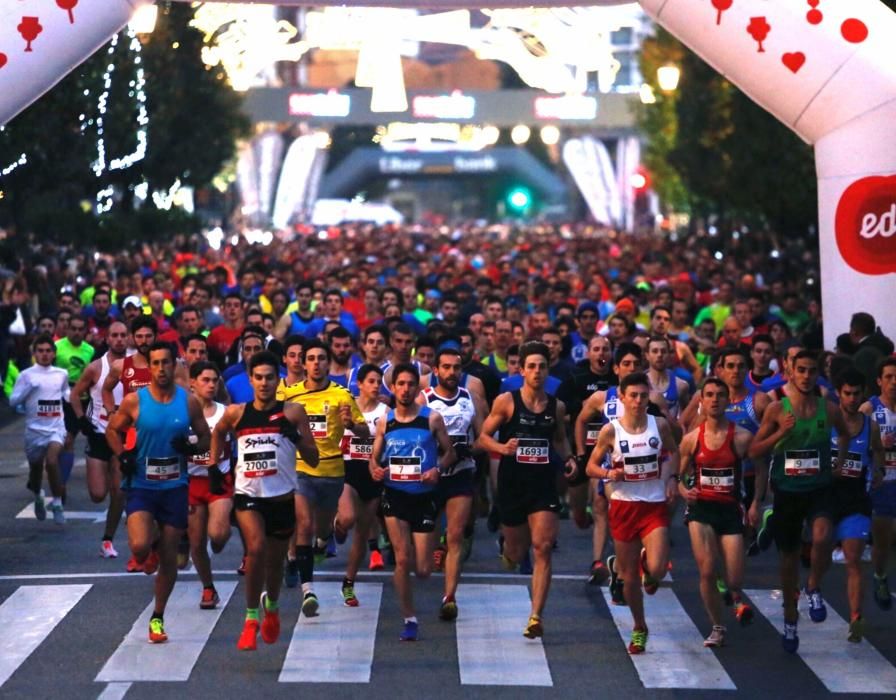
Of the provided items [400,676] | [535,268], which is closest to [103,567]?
[400,676]

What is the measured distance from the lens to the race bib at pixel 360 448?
13.6 meters

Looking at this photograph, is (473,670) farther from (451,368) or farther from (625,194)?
(625,194)

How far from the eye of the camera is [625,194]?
298ft

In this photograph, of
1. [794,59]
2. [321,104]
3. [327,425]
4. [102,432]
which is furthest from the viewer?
[321,104]

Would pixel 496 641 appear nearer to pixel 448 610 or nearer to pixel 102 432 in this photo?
pixel 448 610

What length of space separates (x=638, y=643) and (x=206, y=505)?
297 cm

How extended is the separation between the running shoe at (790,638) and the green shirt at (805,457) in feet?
2.74

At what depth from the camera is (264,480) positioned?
11.7 m

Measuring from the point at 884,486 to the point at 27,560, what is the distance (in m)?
6.15

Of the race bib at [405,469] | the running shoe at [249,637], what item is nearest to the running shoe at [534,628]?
the race bib at [405,469]

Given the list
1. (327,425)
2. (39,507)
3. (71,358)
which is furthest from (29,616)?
(71,358)

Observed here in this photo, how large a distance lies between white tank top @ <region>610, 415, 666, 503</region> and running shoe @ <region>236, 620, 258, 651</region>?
219 centimetres

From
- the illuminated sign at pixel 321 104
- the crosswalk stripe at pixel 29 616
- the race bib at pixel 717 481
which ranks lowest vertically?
the crosswalk stripe at pixel 29 616

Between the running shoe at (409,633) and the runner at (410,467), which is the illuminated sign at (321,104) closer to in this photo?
the runner at (410,467)
